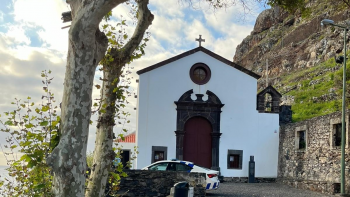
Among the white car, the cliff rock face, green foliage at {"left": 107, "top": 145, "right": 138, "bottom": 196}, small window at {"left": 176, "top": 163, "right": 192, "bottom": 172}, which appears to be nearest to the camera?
green foliage at {"left": 107, "top": 145, "right": 138, "bottom": 196}

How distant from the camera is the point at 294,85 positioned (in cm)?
4219

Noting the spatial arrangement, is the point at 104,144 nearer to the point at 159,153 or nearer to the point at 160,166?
the point at 160,166

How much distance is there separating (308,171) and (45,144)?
16.1 metres

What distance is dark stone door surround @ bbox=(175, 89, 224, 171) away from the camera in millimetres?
22750

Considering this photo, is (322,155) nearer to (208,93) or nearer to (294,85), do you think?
(208,93)

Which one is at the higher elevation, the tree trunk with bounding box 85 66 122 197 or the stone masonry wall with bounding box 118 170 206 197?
the tree trunk with bounding box 85 66 122 197

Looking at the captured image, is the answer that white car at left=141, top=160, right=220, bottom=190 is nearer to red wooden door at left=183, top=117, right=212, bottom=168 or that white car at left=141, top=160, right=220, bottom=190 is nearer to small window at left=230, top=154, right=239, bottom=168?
red wooden door at left=183, top=117, right=212, bottom=168

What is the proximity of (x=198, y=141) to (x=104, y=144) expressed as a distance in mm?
16490

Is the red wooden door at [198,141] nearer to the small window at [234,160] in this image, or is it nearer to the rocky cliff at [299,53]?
the small window at [234,160]

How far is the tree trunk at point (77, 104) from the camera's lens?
16.0ft

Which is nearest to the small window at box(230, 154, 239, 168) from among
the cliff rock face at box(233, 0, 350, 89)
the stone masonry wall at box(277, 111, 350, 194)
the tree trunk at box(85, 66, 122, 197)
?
the stone masonry wall at box(277, 111, 350, 194)

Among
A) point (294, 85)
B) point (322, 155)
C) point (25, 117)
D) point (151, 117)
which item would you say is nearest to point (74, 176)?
point (25, 117)

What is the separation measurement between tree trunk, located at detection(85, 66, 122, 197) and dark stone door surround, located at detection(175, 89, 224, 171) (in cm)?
1554

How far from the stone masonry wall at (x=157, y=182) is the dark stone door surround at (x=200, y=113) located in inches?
355
